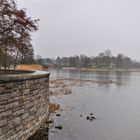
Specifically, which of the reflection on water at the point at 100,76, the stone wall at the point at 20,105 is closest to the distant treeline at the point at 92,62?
the reflection on water at the point at 100,76

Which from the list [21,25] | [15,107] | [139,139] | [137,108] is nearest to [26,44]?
[21,25]

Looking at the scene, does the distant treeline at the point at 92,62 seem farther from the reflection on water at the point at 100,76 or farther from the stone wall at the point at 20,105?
the stone wall at the point at 20,105

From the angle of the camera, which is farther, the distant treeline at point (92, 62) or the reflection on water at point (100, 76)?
the distant treeline at point (92, 62)

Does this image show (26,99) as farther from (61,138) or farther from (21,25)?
(21,25)

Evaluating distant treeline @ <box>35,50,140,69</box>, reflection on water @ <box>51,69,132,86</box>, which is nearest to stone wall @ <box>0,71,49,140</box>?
reflection on water @ <box>51,69,132,86</box>

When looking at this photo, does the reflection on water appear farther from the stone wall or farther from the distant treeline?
the distant treeline

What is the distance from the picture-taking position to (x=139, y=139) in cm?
1257

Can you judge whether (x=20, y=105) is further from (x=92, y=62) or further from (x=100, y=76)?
(x=92, y=62)

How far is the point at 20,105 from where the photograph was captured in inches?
408

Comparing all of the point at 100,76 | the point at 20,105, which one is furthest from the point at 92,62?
the point at 20,105

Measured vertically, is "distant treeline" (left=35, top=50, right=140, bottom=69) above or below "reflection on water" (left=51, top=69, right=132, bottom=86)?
above

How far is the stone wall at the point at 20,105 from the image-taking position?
902cm

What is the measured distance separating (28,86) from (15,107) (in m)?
1.46

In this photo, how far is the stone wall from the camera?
9.02 m
